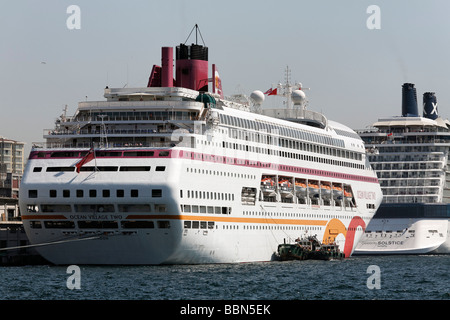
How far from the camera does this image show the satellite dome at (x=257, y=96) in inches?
3723

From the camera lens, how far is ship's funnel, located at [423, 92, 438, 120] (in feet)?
440

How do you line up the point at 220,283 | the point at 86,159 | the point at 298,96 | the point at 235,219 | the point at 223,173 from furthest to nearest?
the point at 298,96 < the point at 235,219 < the point at 223,173 < the point at 86,159 < the point at 220,283

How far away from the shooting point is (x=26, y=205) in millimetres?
69250

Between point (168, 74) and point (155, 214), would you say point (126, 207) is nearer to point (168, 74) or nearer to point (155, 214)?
point (155, 214)

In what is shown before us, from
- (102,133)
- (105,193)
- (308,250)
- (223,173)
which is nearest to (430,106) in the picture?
(308,250)

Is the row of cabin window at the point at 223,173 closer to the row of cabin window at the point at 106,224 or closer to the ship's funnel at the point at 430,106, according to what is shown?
the row of cabin window at the point at 106,224

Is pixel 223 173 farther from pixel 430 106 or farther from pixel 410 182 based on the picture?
pixel 430 106

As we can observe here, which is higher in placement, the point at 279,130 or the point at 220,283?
the point at 279,130

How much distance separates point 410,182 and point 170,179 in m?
63.0

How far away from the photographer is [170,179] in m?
67.4
